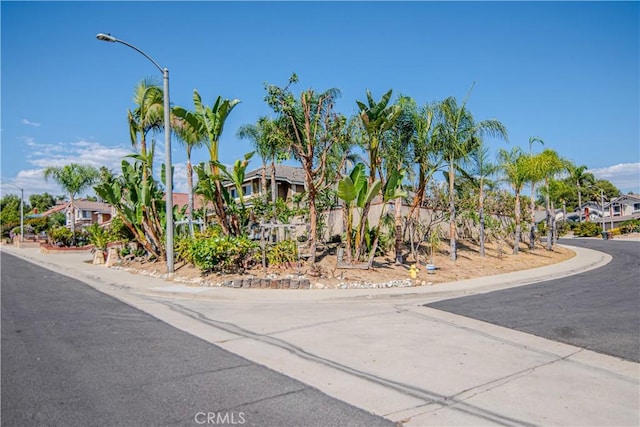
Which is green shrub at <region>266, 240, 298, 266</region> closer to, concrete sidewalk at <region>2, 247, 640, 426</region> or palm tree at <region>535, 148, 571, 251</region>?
concrete sidewalk at <region>2, 247, 640, 426</region>

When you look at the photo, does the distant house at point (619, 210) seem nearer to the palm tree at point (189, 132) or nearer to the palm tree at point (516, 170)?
the palm tree at point (516, 170)

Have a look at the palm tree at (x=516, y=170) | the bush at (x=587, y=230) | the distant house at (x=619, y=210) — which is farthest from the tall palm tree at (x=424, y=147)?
the distant house at (x=619, y=210)

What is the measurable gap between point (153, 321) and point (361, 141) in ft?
35.5

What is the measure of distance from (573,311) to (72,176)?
Answer: 4361 cm

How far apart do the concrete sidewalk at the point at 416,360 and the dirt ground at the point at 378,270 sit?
8.24 ft

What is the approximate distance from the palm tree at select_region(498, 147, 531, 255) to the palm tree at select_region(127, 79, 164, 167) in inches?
683

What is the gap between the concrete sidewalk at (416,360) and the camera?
16.3 ft

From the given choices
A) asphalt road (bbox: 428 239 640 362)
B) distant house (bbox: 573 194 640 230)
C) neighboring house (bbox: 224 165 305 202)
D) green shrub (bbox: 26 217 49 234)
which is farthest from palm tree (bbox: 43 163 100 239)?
distant house (bbox: 573 194 640 230)

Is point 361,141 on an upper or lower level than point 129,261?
upper

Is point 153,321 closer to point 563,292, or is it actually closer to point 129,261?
point 563,292

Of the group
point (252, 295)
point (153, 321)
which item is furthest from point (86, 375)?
point (252, 295)

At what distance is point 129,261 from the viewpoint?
2214 centimetres

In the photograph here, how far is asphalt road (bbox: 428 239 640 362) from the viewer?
25.6ft

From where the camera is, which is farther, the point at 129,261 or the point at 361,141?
the point at 129,261
